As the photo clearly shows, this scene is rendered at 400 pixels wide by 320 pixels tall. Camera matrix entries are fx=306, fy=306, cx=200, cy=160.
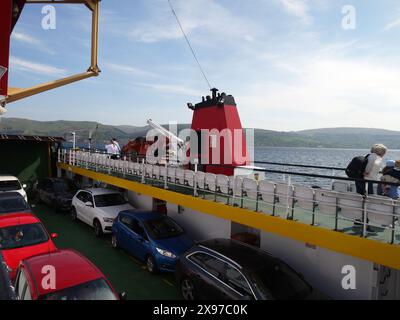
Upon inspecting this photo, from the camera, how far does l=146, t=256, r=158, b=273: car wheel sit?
860 centimetres

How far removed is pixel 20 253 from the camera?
7.91 meters

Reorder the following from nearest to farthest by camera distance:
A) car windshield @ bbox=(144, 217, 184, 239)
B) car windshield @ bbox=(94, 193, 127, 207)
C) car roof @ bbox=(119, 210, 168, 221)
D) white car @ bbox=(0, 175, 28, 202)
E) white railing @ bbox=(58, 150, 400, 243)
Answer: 1. white railing @ bbox=(58, 150, 400, 243)
2. car windshield @ bbox=(144, 217, 184, 239)
3. car roof @ bbox=(119, 210, 168, 221)
4. car windshield @ bbox=(94, 193, 127, 207)
5. white car @ bbox=(0, 175, 28, 202)

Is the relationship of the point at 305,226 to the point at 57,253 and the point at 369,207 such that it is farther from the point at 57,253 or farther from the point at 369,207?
the point at 57,253

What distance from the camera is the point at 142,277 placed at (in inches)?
339

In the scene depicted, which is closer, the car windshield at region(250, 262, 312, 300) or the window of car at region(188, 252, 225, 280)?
the car windshield at region(250, 262, 312, 300)

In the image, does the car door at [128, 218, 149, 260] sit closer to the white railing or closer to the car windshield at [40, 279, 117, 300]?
the white railing

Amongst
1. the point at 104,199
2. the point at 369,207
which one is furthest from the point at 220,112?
the point at 369,207

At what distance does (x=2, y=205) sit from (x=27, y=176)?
9283mm

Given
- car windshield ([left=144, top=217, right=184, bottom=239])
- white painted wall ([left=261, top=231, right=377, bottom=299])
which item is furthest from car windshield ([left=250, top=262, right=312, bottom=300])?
car windshield ([left=144, top=217, right=184, bottom=239])

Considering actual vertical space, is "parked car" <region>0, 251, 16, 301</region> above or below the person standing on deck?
below

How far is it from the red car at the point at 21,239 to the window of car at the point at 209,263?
3999 millimetres

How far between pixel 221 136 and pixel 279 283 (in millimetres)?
6384

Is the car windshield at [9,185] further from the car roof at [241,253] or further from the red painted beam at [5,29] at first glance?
the car roof at [241,253]

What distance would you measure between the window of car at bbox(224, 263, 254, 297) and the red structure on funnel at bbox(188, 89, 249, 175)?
5.07 m
